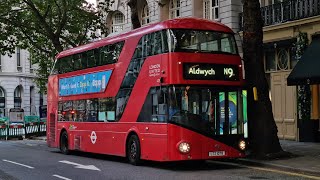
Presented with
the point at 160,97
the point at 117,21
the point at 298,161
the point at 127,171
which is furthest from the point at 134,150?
→ the point at 117,21

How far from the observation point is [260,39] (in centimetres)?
1602

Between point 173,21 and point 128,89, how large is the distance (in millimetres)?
3034

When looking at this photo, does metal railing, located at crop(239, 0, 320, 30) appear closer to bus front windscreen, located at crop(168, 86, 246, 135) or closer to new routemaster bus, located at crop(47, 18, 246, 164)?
new routemaster bus, located at crop(47, 18, 246, 164)

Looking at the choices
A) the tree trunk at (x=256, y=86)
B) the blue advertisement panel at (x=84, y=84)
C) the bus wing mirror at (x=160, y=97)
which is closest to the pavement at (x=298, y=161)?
the tree trunk at (x=256, y=86)

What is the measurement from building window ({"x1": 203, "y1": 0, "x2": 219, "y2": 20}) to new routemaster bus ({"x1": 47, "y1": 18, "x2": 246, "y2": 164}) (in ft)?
33.7

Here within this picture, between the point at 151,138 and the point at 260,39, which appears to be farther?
the point at 260,39

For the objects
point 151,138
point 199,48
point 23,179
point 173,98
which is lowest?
point 23,179

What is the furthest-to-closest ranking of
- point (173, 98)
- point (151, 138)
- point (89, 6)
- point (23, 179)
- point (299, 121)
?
1. point (89, 6)
2. point (299, 121)
3. point (151, 138)
4. point (173, 98)
5. point (23, 179)

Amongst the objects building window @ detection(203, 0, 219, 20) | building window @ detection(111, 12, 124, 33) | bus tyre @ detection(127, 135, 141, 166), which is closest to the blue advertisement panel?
bus tyre @ detection(127, 135, 141, 166)

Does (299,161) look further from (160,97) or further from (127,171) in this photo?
(127,171)

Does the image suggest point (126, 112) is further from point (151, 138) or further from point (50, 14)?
point (50, 14)

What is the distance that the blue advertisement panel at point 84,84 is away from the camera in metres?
17.5

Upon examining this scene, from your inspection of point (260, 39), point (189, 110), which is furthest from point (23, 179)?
point (260, 39)

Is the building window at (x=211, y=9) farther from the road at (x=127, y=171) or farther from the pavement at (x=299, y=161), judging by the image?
the road at (x=127, y=171)
